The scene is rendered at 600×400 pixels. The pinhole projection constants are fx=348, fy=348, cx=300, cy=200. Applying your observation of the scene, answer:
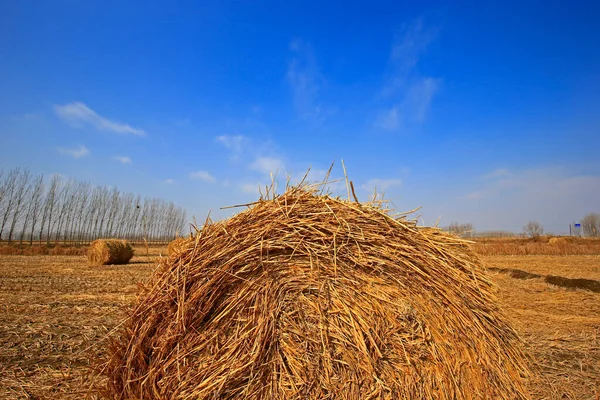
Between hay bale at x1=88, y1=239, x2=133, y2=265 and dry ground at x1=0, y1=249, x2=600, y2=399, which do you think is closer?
dry ground at x1=0, y1=249, x2=600, y2=399

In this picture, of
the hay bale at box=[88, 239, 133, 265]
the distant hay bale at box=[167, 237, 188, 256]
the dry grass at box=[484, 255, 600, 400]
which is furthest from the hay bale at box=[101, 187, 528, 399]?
the hay bale at box=[88, 239, 133, 265]

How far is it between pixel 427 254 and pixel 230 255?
176 cm

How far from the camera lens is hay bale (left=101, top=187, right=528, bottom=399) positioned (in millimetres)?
2826

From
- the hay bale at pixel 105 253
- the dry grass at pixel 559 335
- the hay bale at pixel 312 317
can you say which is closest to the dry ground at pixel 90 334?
the dry grass at pixel 559 335

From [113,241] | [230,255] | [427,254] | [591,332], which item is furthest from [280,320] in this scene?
[113,241]

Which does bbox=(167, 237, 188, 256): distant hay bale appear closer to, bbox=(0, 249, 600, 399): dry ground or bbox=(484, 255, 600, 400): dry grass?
bbox=(0, 249, 600, 399): dry ground

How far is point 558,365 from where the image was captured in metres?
4.20

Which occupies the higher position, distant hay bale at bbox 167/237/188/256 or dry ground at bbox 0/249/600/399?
distant hay bale at bbox 167/237/188/256

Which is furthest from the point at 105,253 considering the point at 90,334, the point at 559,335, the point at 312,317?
the point at 559,335

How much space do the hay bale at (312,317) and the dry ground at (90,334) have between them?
0.54 m

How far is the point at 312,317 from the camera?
9.78ft

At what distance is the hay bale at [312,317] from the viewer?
283 centimetres

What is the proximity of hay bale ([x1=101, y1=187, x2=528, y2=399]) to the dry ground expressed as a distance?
1.77 feet

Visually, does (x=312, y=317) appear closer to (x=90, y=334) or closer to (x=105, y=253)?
(x=90, y=334)
